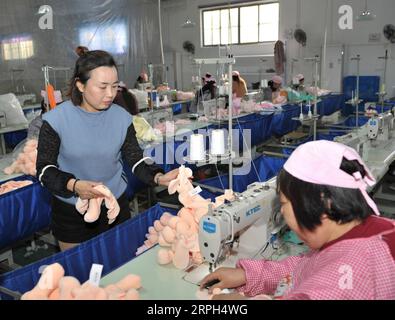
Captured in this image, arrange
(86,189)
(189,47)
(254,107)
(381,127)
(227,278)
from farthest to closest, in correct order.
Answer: (189,47) → (254,107) → (381,127) → (86,189) → (227,278)

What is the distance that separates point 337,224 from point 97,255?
1191 mm

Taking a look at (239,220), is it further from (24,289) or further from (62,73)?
(62,73)

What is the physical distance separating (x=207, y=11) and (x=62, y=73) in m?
5.11

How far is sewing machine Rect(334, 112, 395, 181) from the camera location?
3084 mm

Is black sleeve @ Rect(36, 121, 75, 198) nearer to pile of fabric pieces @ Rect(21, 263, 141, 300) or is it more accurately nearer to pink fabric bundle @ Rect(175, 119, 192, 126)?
pile of fabric pieces @ Rect(21, 263, 141, 300)

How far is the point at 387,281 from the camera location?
101 cm

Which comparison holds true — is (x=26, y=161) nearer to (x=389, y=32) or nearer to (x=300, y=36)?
(x=300, y=36)

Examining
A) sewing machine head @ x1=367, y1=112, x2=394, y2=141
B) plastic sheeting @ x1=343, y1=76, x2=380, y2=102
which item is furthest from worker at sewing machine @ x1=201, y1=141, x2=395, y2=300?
plastic sheeting @ x1=343, y1=76, x2=380, y2=102

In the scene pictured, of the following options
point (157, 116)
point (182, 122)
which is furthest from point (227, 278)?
point (182, 122)

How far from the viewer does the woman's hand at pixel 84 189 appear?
5.57ft

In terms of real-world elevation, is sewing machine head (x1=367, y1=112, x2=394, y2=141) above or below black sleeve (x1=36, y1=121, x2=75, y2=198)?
below

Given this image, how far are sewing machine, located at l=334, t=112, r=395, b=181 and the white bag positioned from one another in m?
4.74

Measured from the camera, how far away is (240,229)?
161 cm
